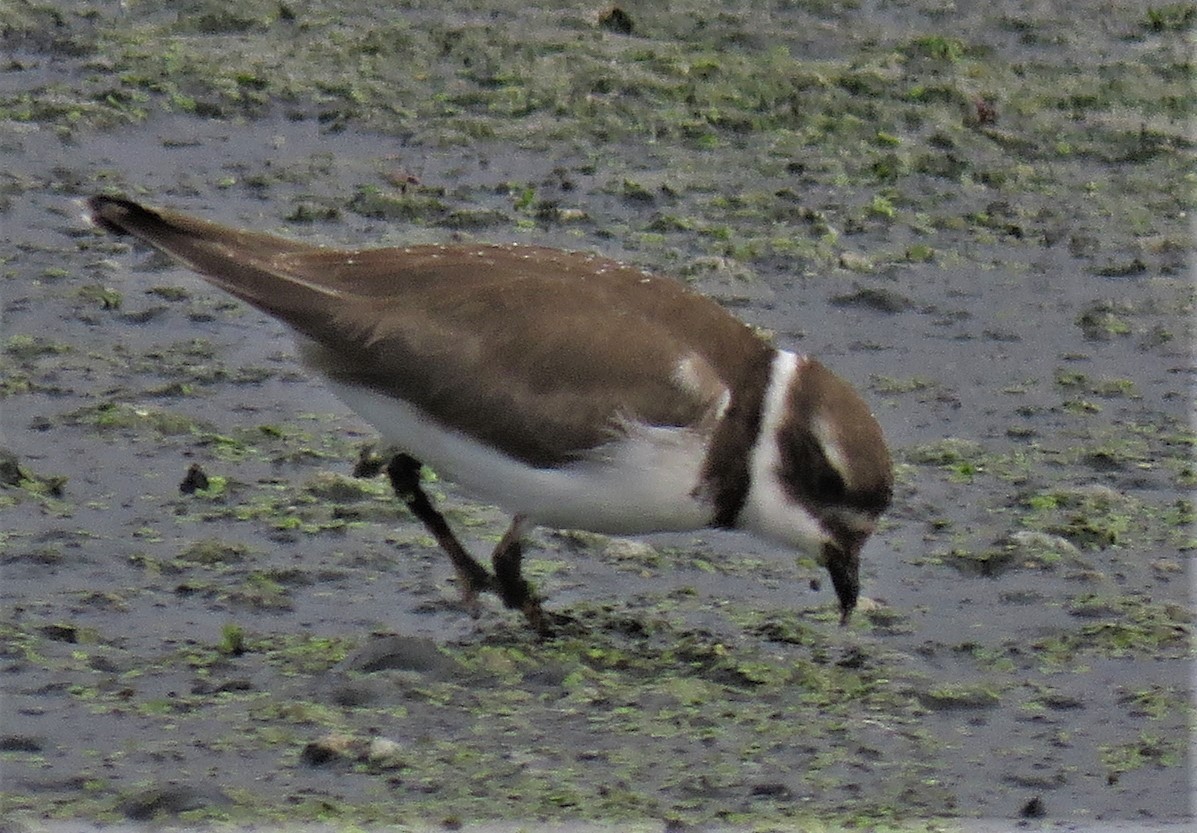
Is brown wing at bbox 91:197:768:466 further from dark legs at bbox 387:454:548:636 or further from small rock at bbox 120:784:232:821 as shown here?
small rock at bbox 120:784:232:821

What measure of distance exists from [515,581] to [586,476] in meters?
0.40

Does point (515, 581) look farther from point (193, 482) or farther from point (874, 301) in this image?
point (874, 301)

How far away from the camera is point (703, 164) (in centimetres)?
1029

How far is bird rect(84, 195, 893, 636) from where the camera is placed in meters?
6.03

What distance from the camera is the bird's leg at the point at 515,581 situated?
20.5 ft

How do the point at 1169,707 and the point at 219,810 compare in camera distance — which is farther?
the point at 1169,707

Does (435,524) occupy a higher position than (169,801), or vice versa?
(435,524)

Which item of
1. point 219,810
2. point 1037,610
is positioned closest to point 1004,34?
point 1037,610

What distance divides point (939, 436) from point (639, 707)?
2.40 m

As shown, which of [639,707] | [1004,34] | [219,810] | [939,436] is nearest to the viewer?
[219,810]

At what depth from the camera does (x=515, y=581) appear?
6.25m

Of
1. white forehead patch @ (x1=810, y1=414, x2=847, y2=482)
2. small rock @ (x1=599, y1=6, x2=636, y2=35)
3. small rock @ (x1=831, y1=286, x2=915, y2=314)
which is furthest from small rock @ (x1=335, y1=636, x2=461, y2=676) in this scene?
small rock @ (x1=599, y1=6, x2=636, y2=35)

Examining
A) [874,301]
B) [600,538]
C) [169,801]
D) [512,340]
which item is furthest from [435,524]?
[874,301]

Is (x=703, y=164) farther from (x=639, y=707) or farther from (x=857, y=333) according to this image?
(x=639, y=707)
